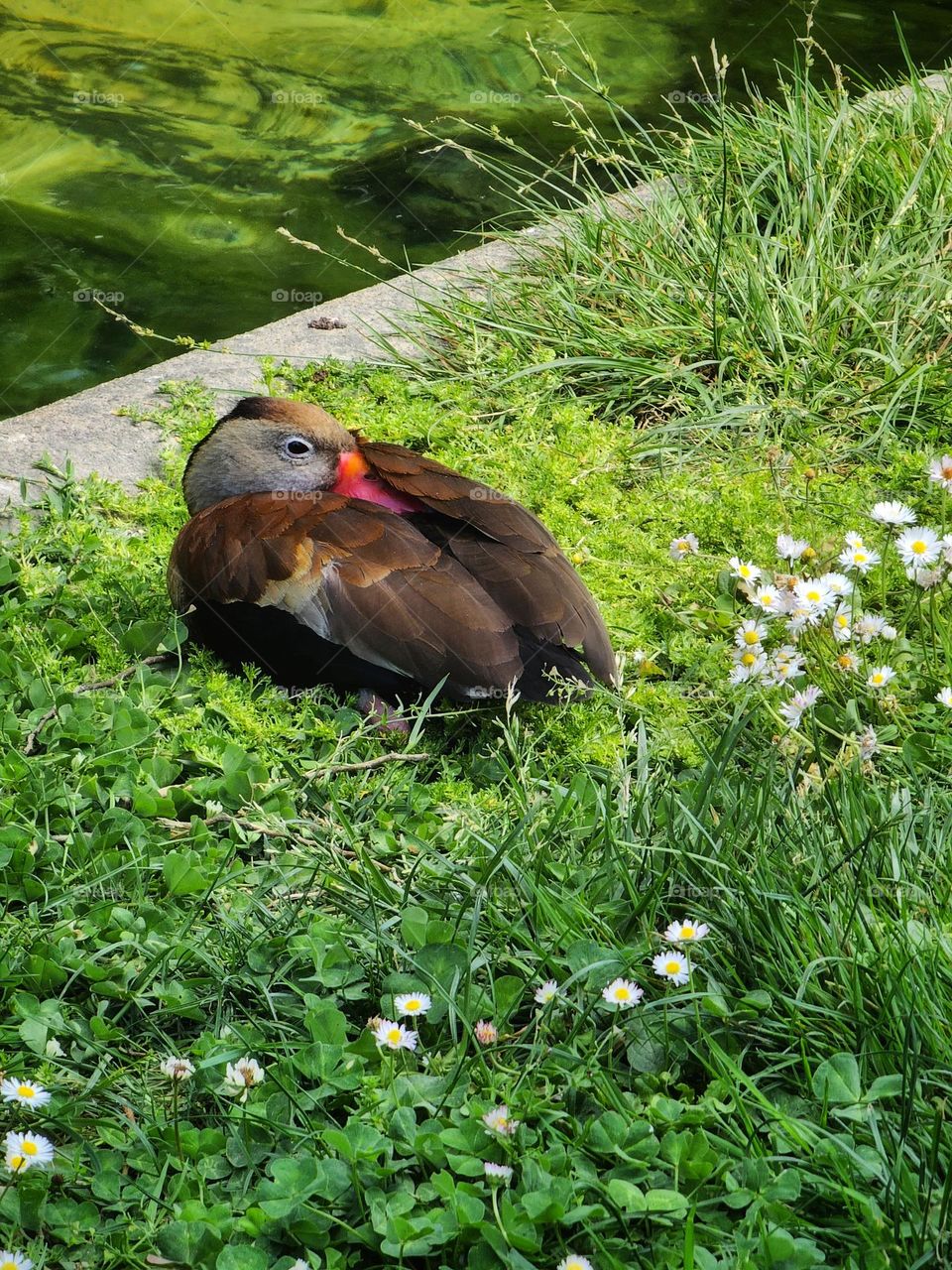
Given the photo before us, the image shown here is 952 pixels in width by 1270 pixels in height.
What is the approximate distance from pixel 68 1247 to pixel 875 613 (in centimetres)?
250

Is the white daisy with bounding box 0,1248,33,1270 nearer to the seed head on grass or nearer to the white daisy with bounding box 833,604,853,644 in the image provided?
the seed head on grass

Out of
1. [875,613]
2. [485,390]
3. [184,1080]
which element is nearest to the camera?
[184,1080]

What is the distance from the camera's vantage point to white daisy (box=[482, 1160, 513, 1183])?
2043 mm

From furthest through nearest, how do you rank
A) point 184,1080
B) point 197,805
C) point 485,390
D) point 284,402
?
point 485,390, point 284,402, point 197,805, point 184,1080

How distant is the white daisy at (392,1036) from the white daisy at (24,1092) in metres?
0.54

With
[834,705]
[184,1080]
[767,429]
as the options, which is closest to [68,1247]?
[184,1080]

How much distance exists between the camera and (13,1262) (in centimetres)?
196

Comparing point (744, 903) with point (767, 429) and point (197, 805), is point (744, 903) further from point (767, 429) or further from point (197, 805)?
point (767, 429)

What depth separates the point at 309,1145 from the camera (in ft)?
7.18

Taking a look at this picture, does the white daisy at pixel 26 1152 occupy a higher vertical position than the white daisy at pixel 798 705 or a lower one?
Result: lower

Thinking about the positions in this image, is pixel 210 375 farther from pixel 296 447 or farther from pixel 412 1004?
pixel 412 1004

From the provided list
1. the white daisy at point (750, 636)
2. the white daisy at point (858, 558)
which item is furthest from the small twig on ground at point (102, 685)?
the white daisy at point (858, 558)

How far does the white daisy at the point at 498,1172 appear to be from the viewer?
2.04 meters

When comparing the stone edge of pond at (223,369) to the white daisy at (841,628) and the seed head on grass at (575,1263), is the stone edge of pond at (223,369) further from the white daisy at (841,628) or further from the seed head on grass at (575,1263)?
the seed head on grass at (575,1263)
